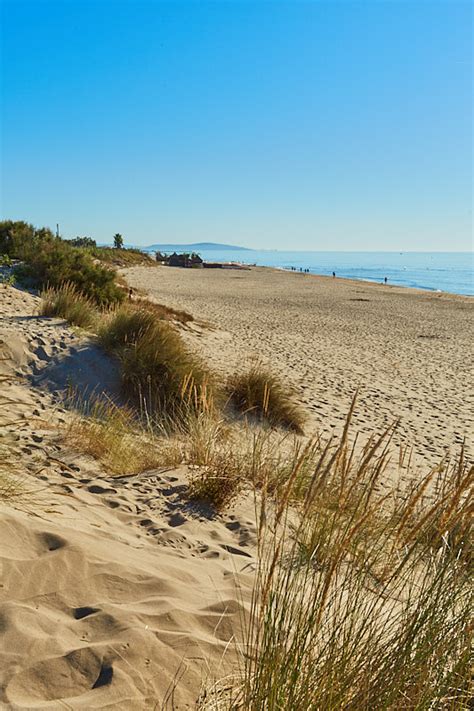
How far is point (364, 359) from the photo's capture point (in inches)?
570

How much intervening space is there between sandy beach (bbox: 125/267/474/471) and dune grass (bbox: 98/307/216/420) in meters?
1.79

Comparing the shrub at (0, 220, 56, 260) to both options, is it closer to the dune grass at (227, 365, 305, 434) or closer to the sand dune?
the dune grass at (227, 365, 305, 434)

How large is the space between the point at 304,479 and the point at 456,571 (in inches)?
106

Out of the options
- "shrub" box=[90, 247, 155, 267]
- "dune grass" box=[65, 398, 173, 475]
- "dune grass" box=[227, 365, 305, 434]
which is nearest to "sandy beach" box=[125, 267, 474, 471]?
"dune grass" box=[227, 365, 305, 434]

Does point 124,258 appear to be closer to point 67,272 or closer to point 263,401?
point 67,272

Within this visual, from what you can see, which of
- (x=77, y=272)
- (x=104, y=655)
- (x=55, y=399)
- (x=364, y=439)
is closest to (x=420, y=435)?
(x=364, y=439)

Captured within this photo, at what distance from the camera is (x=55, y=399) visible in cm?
704

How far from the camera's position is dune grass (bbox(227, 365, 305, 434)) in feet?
25.4

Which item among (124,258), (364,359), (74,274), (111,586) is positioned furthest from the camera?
(124,258)

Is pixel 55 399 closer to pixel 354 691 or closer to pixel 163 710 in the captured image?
pixel 163 710

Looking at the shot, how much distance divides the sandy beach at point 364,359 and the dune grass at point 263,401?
1.22ft

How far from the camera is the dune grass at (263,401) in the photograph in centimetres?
774

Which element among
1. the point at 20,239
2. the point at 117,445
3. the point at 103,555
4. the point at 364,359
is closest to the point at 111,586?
the point at 103,555

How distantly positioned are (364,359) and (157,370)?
8.25 m
